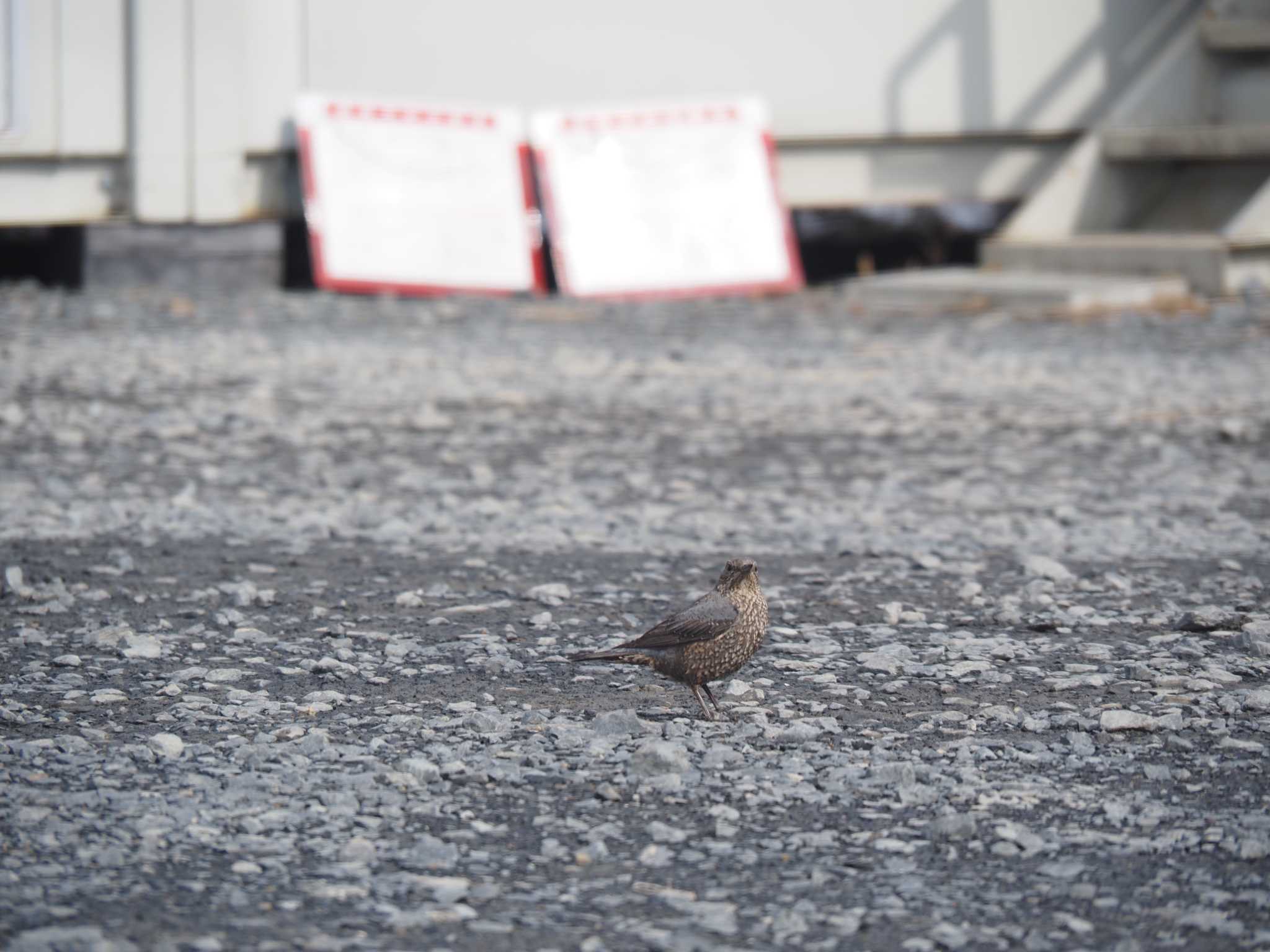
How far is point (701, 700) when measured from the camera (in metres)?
3.48

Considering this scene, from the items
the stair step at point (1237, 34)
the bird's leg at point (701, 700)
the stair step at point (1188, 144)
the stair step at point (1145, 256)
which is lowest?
the bird's leg at point (701, 700)

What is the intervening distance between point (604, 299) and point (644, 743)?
740 cm

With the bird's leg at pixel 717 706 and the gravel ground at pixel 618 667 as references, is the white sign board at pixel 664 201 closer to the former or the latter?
the gravel ground at pixel 618 667

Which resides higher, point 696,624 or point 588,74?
point 588,74

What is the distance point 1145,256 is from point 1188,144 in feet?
3.14

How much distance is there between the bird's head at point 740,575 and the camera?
11.6 feet

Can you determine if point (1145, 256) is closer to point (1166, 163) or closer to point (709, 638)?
point (1166, 163)

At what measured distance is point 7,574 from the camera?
4.41 m

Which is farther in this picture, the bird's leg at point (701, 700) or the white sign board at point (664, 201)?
the white sign board at point (664, 201)

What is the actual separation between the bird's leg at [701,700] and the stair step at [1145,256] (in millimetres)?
7302

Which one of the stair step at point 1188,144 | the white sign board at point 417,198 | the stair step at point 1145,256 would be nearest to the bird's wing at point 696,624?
the white sign board at point 417,198

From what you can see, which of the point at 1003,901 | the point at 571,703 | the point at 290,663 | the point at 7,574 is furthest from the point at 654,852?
the point at 7,574

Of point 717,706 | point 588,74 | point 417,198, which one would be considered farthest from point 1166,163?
point 717,706

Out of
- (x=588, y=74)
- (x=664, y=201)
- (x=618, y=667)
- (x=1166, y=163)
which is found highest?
(x=588, y=74)
